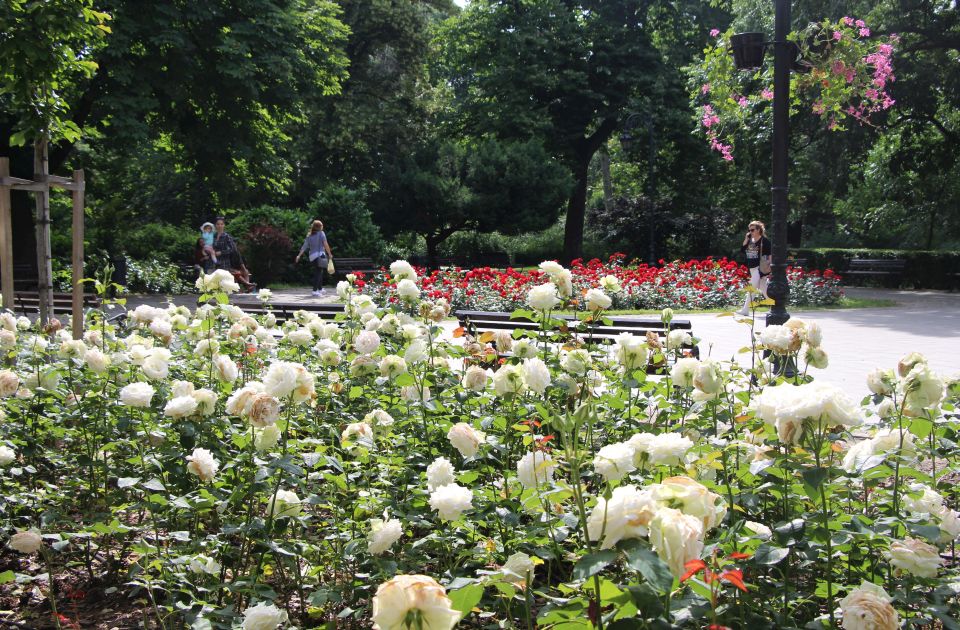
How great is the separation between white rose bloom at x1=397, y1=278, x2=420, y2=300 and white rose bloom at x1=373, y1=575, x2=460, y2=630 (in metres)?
2.64

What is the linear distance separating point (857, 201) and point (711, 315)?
27045 mm

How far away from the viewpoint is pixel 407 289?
3820 millimetres

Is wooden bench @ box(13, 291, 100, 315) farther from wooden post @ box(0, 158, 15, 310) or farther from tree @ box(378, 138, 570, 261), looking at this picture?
tree @ box(378, 138, 570, 261)

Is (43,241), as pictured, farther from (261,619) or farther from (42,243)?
(261,619)

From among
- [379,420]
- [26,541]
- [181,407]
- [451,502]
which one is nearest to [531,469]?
[451,502]

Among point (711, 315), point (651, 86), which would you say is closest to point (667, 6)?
point (651, 86)

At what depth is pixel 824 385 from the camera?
1762 millimetres

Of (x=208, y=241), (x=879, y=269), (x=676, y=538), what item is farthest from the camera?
(x=879, y=269)

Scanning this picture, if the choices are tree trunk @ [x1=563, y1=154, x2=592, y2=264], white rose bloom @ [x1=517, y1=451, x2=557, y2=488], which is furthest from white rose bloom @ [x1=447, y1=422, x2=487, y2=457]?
tree trunk @ [x1=563, y1=154, x2=592, y2=264]

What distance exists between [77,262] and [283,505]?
4242mm

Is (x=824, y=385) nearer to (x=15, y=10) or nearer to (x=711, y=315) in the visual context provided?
(x=15, y=10)

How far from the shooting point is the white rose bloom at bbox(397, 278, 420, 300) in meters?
3.80

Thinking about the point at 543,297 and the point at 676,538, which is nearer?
the point at 676,538

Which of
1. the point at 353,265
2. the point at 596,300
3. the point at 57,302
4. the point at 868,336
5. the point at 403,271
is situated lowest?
the point at 868,336
